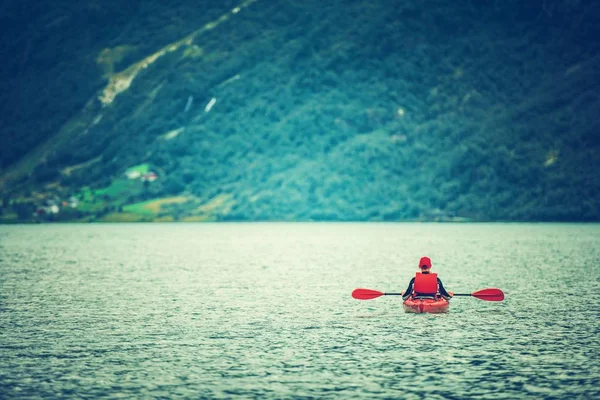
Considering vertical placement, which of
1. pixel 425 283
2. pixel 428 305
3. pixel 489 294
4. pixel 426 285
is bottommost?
pixel 428 305

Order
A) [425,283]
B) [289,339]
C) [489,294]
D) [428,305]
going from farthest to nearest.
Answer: [489,294] → [428,305] → [425,283] → [289,339]

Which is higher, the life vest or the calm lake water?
the life vest

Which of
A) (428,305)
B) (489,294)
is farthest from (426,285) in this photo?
(489,294)

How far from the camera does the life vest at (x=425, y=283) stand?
38222mm

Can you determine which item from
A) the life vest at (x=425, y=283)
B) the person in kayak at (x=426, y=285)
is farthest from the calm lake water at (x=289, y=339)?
the life vest at (x=425, y=283)

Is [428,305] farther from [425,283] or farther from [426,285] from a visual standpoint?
[425,283]

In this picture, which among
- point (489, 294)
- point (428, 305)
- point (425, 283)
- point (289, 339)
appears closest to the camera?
point (289, 339)

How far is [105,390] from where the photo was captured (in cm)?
2369

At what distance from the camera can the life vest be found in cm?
3822

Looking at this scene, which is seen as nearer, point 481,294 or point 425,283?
point 425,283

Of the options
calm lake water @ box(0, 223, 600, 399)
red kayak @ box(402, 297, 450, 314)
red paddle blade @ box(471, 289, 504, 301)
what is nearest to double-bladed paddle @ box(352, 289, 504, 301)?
red paddle blade @ box(471, 289, 504, 301)

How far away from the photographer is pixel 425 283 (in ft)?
126

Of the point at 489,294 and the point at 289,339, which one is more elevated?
the point at 489,294

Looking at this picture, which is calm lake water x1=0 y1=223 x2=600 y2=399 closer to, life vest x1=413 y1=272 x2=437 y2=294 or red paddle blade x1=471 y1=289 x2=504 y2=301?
red paddle blade x1=471 y1=289 x2=504 y2=301
